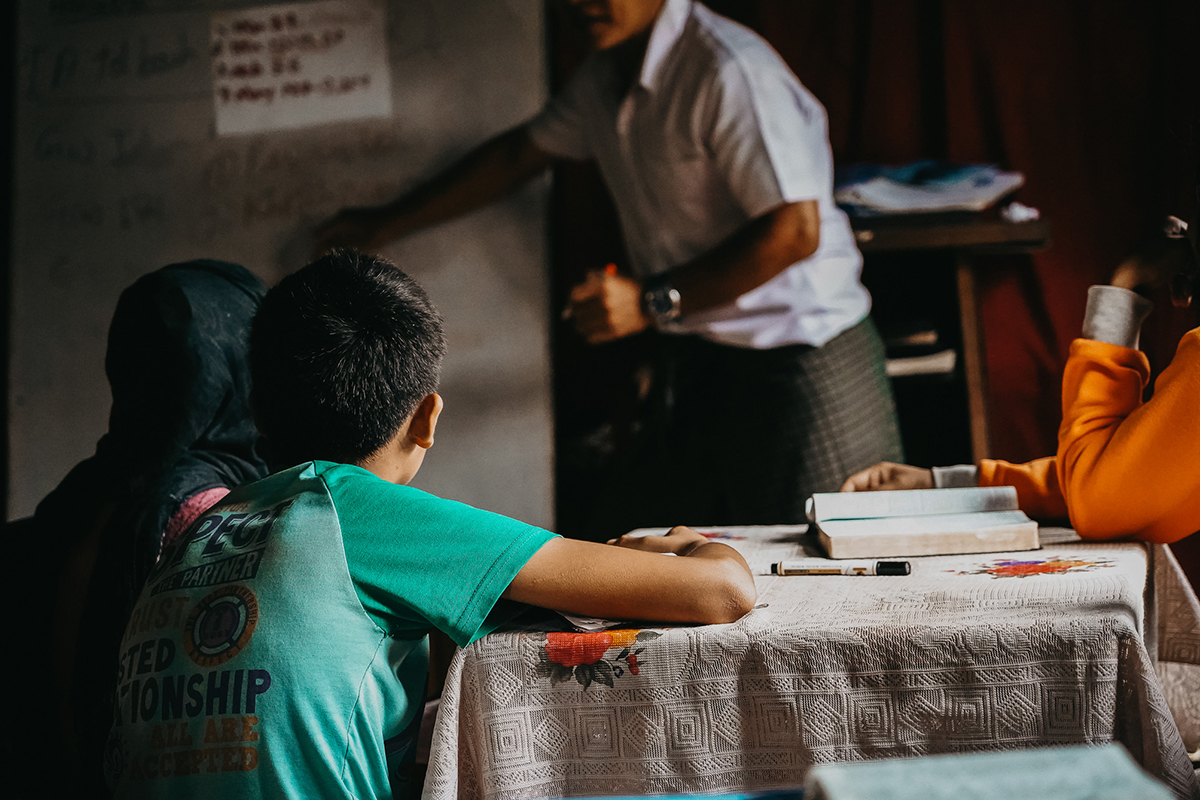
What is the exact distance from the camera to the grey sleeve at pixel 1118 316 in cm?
109

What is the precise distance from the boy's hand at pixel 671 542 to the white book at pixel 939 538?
0.56 feet

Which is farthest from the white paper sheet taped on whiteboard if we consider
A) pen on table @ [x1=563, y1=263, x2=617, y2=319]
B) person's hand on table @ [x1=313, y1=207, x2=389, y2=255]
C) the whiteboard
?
pen on table @ [x1=563, y1=263, x2=617, y2=319]

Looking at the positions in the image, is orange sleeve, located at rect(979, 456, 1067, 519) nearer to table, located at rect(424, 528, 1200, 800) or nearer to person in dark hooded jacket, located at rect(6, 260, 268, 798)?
table, located at rect(424, 528, 1200, 800)

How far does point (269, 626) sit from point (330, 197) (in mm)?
1697

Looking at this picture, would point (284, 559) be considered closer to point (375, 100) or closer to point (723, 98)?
point (723, 98)

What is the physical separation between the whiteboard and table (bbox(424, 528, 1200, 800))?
1403mm

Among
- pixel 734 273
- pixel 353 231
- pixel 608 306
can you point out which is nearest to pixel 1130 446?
pixel 734 273

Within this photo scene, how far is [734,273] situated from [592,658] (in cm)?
127

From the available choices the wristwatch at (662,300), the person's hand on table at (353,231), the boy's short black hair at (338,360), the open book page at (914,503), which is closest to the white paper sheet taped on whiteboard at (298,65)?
the person's hand on table at (353,231)

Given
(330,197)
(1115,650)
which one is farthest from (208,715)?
(330,197)

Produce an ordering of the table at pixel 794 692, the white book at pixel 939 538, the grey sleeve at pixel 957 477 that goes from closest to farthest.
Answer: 1. the table at pixel 794 692
2. the white book at pixel 939 538
3. the grey sleeve at pixel 957 477

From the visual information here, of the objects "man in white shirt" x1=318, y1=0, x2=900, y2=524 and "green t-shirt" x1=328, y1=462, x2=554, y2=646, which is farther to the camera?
"man in white shirt" x1=318, y1=0, x2=900, y2=524

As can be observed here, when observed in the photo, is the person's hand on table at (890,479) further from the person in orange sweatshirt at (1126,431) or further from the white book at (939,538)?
the white book at (939,538)

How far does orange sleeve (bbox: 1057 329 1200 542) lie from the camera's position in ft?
3.03
